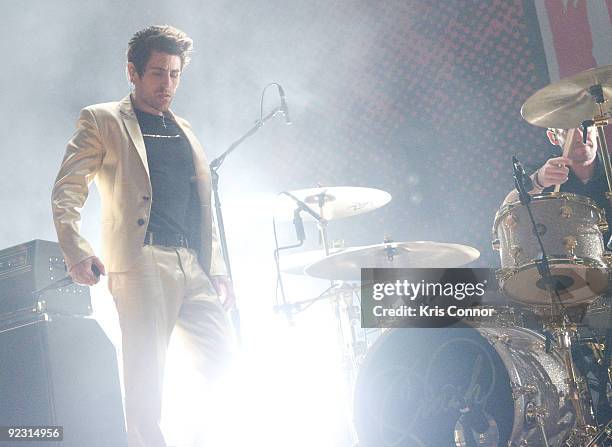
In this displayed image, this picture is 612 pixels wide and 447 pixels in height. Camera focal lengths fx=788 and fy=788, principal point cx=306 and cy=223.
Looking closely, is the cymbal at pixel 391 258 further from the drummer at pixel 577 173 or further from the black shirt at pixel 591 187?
the black shirt at pixel 591 187

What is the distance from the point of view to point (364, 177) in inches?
217

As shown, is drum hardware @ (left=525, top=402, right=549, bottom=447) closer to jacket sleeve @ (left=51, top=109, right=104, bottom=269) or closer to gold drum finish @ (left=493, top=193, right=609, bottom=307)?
gold drum finish @ (left=493, top=193, right=609, bottom=307)

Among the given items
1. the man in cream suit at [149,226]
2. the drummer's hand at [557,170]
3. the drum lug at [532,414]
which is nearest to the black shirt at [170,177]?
the man in cream suit at [149,226]

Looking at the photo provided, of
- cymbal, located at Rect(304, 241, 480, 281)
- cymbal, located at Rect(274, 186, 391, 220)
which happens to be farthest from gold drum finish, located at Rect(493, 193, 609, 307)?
cymbal, located at Rect(274, 186, 391, 220)

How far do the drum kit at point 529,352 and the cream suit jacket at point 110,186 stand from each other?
0.94 m

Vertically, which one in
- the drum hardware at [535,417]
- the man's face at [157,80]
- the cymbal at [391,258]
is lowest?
the drum hardware at [535,417]

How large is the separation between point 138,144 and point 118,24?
13.4 ft

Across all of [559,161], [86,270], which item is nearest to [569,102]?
[559,161]

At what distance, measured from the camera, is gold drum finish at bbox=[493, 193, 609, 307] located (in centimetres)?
269

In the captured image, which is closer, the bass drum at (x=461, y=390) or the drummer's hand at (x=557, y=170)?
the bass drum at (x=461, y=390)

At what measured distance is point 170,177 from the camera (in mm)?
2486

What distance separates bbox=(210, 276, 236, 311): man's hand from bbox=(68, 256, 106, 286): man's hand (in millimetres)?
412

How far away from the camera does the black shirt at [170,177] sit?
2.43 meters

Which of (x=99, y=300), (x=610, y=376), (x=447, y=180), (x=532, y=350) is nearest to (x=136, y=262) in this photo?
(x=532, y=350)
